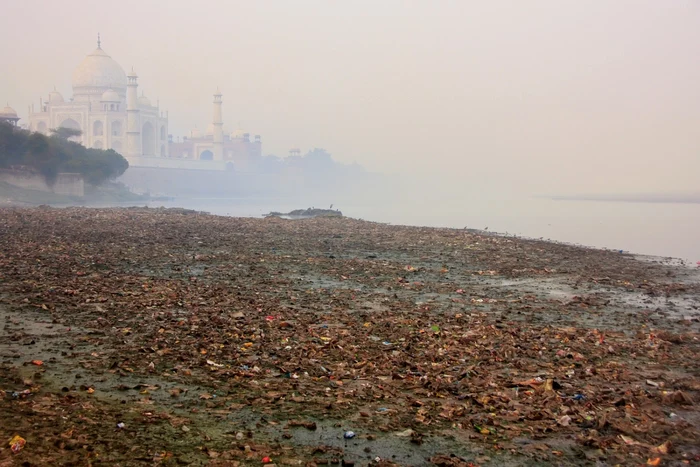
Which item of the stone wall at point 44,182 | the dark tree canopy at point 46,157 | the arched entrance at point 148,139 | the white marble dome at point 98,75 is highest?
the white marble dome at point 98,75

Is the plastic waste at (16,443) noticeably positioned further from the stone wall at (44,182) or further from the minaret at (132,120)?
the minaret at (132,120)

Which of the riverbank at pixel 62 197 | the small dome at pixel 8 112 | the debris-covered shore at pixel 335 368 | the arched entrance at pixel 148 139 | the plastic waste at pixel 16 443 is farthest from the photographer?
the arched entrance at pixel 148 139

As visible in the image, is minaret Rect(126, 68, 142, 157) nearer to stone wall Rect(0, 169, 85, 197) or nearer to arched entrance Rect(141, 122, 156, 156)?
arched entrance Rect(141, 122, 156, 156)

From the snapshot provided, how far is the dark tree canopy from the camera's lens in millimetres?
48531

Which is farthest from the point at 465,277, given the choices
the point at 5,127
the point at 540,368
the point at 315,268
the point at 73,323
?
the point at 5,127

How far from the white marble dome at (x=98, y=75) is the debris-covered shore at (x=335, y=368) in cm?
8618

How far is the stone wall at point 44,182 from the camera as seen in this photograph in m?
47.2

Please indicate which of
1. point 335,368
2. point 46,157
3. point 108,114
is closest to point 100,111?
point 108,114

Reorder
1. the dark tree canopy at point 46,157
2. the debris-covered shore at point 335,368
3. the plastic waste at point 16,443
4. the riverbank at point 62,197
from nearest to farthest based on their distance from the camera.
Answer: the plastic waste at point 16,443, the debris-covered shore at point 335,368, the riverbank at point 62,197, the dark tree canopy at point 46,157

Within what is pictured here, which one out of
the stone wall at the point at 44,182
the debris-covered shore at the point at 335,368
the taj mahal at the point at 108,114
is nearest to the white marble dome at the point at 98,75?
the taj mahal at the point at 108,114

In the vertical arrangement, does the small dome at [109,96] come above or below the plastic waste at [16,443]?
above

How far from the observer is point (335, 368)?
5.32 metres

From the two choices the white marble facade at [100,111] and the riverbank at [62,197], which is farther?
the white marble facade at [100,111]

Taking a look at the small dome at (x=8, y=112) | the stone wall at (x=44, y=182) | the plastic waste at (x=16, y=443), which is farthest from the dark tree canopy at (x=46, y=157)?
the plastic waste at (x=16, y=443)
